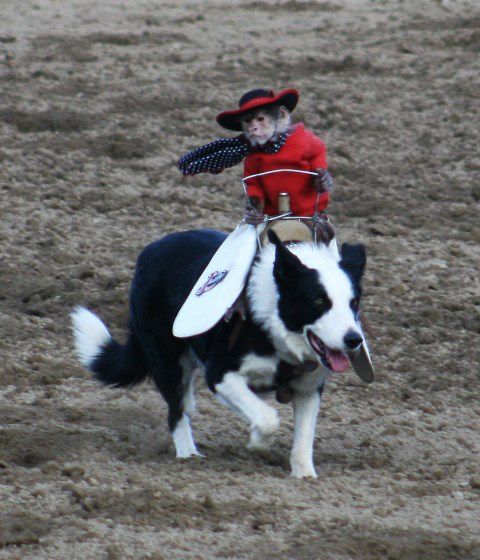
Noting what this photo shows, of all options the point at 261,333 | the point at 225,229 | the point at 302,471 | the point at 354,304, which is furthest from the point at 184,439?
the point at 225,229

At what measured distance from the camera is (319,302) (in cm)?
615

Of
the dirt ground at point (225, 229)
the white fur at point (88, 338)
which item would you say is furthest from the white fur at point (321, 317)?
the white fur at point (88, 338)

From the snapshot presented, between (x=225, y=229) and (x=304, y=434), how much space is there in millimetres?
4404

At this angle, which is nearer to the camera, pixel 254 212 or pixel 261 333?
pixel 261 333

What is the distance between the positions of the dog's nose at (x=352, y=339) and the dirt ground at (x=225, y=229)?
26.9 inches

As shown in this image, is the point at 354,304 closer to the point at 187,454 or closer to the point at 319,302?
the point at 319,302

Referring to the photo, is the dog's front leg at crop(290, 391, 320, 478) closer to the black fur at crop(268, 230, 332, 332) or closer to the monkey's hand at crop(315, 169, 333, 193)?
the black fur at crop(268, 230, 332, 332)

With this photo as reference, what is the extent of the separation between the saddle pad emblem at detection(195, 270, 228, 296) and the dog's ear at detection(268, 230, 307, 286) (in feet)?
1.08

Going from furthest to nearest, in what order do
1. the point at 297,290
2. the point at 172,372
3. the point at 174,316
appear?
the point at 172,372 < the point at 174,316 < the point at 297,290

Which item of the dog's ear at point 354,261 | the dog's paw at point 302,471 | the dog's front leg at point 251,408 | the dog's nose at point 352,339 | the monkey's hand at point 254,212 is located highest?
the monkey's hand at point 254,212

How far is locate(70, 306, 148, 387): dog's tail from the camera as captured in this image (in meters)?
7.44

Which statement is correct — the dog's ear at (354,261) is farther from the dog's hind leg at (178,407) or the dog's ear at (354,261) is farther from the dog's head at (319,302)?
the dog's hind leg at (178,407)

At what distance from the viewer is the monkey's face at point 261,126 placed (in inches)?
260

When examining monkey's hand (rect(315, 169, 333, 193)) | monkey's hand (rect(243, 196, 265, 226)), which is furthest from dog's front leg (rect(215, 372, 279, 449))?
monkey's hand (rect(315, 169, 333, 193))
